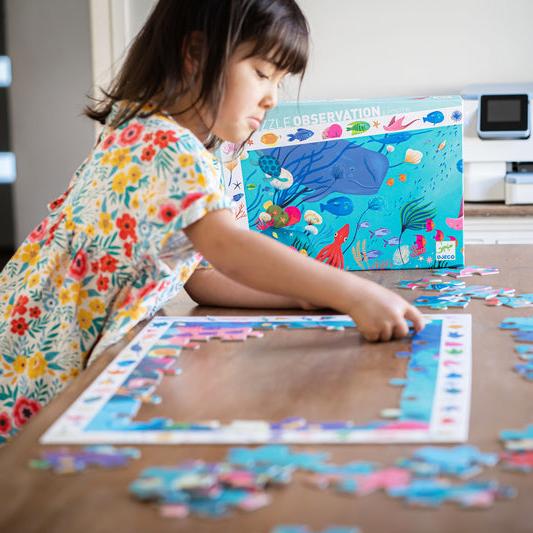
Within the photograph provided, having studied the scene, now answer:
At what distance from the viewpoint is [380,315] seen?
103 centimetres

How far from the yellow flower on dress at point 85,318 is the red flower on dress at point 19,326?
78mm

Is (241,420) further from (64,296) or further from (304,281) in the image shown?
(64,296)

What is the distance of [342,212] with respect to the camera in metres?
1.52

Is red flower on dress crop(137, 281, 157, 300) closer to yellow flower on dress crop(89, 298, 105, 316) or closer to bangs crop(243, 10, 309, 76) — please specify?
yellow flower on dress crop(89, 298, 105, 316)

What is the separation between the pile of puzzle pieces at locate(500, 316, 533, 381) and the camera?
906mm

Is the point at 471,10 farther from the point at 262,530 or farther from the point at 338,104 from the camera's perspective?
the point at 262,530

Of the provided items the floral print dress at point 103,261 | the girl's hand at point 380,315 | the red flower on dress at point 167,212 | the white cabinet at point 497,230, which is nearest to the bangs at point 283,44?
the floral print dress at point 103,261

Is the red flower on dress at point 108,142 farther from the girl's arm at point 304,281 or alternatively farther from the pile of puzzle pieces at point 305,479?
the pile of puzzle pieces at point 305,479

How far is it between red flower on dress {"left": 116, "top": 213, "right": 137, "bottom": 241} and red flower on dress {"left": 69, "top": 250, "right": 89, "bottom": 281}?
8cm

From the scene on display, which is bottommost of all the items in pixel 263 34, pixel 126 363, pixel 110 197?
pixel 126 363

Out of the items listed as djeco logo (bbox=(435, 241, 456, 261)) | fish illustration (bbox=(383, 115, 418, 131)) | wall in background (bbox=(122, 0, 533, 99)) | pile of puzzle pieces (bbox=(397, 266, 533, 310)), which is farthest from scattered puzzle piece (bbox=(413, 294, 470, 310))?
wall in background (bbox=(122, 0, 533, 99))

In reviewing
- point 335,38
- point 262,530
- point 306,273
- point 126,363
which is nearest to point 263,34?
point 306,273

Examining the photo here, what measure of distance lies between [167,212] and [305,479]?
52 centimetres

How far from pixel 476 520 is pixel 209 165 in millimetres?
658
